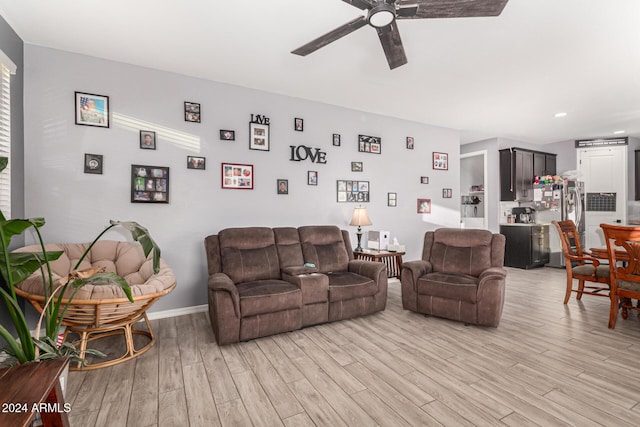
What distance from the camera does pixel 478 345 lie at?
2795mm

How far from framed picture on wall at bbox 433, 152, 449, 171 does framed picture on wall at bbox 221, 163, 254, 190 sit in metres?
3.30

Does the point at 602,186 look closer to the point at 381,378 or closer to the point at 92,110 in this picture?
the point at 381,378

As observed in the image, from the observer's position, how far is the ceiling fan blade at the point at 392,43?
2104 millimetres

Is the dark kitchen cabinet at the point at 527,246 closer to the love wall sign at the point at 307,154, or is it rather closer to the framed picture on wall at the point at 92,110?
the love wall sign at the point at 307,154

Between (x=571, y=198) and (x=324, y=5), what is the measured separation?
20.9 ft

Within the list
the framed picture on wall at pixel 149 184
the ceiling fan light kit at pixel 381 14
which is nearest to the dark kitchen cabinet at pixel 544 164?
the ceiling fan light kit at pixel 381 14

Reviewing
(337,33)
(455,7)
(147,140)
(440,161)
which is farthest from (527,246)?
(147,140)

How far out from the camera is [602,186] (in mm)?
6730

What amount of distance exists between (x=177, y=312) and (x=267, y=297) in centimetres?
139

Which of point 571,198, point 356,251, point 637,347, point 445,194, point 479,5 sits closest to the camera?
point 479,5

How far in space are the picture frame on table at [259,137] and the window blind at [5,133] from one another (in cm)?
218

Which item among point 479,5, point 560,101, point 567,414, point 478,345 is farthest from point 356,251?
point 560,101

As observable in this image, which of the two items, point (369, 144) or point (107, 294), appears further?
point (369, 144)

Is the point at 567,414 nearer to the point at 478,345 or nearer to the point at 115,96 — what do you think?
the point at 478,345
